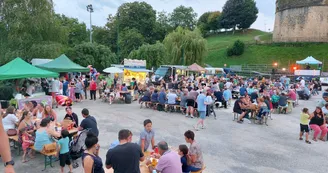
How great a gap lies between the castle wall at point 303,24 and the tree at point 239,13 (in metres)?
15.9

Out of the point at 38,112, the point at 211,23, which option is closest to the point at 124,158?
the point at 38,112

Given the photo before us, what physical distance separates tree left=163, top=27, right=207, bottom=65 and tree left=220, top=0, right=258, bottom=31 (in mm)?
42901

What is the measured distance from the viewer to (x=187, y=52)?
3344cm

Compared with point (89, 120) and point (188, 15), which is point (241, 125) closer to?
point (89, 120)

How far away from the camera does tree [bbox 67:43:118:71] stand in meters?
30.0

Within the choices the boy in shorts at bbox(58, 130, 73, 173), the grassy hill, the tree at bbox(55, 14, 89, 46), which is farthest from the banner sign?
the grassy hill

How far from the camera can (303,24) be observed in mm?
51969

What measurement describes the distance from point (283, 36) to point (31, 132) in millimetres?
59130

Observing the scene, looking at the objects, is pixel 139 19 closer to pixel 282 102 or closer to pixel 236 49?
pixel 236 49

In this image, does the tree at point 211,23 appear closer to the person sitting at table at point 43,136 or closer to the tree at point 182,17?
the tree at point 182,17

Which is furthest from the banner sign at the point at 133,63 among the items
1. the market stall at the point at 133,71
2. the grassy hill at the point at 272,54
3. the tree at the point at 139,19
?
the grassy hill at the point at 272,54

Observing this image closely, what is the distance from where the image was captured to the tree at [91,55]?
3002cm

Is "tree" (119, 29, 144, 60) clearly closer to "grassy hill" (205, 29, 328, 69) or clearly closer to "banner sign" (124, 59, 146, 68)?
"grassy hill" (205, 29, 328, 69)

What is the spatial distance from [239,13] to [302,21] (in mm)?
22193
